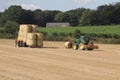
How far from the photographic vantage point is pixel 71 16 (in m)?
143

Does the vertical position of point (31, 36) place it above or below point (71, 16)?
below

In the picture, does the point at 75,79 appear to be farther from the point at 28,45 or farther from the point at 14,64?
the point at 28,45

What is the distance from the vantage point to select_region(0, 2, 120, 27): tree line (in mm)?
118562

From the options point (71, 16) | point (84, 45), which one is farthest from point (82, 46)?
point (71, 16)

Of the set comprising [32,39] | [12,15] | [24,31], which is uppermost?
[12,15]

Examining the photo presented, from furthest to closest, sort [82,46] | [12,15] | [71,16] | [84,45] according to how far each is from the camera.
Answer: [71,16] → [12,15] → [82,46] → [84,45]

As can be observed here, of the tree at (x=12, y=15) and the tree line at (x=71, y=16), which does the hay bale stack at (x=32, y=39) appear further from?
the tree at (x=12, y=15)

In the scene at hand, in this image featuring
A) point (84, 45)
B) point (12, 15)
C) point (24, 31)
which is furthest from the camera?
point (12, 15)

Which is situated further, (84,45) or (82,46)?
(82,46)

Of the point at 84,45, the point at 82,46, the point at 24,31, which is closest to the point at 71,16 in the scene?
the point at 24,31

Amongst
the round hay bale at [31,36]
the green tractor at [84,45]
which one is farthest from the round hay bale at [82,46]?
the round hay bale at [31,36]

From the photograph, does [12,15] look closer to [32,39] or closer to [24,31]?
[24,31]

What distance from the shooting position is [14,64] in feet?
70.5

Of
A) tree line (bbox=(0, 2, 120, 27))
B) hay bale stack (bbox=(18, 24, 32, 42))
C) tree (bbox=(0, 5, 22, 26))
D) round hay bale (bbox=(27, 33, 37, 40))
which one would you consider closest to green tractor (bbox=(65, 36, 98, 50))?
round hay bale (bbox=(27, 33, 37, 40))
